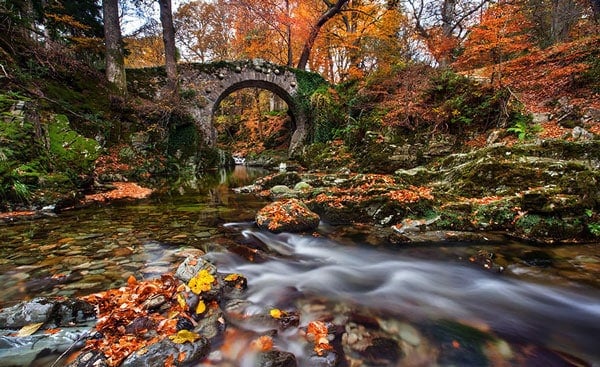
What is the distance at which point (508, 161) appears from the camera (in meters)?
5.00

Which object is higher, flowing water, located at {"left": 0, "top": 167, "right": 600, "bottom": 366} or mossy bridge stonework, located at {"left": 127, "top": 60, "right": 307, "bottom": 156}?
mossy bridge stonework, located at {"left": 127, "top": 60, "right": 307, "bottom": 156}

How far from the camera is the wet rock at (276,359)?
1764 mm

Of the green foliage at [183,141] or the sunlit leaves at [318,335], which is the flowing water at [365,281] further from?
→ the green foliage at [183,141]

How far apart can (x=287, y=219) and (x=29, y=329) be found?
3.13 m

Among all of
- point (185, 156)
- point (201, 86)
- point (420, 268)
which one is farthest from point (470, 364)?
point (201, 86)

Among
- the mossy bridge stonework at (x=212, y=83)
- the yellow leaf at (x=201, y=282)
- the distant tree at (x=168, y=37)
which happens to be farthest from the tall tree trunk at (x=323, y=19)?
the yellow leaf at (x=201, y=282)

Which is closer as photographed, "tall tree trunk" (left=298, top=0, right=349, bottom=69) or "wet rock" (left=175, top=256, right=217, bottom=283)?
"wet rock" (left=175, top=256, right=217, bottom=283)

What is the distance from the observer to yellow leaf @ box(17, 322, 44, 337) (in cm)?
180

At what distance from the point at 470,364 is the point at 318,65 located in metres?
24.1

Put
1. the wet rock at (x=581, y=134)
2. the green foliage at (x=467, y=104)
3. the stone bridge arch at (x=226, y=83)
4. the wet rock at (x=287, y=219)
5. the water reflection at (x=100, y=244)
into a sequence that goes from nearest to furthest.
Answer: the water reflection at (x=100, y=244) < the wet rock at (x=287, y=219) < the wet rock at (x=581, y=134) < the green foliage at (x=467, y=104) < the stone bridge arch at (x=226, y=83)

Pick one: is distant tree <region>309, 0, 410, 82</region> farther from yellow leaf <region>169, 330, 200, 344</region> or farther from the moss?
yellow leaf <region>169, 330, 200, 344</region>

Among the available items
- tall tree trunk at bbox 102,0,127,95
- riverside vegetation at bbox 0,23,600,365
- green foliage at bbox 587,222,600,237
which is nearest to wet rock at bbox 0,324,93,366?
riverside vegetation at bbox 0,23,600,365

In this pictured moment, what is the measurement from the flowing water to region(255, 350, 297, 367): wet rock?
0.09 metres

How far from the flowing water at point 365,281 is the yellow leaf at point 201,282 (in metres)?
0.40
